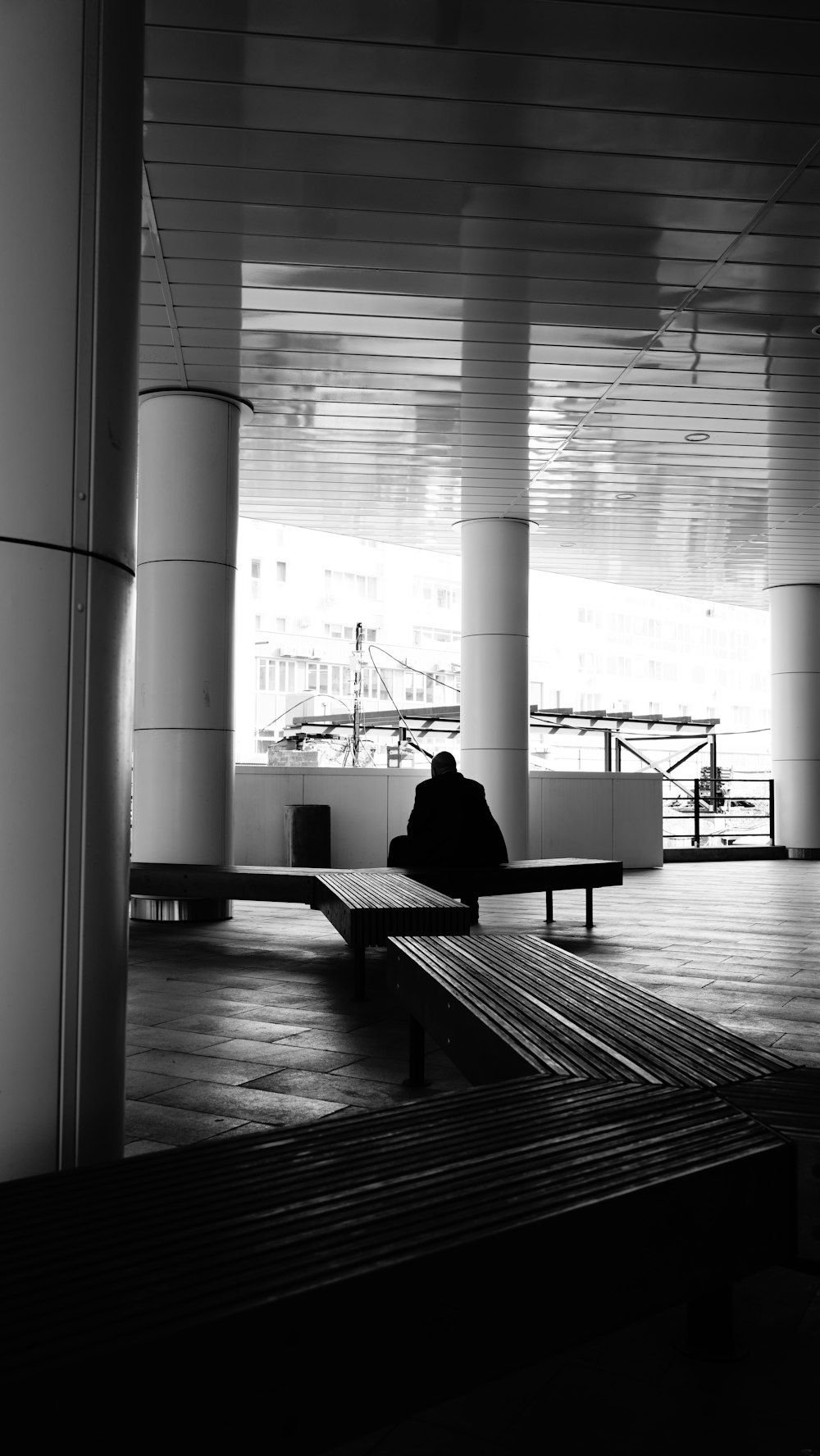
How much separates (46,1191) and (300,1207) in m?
0.43

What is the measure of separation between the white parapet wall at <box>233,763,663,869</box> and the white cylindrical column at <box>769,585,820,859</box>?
17.0 feet

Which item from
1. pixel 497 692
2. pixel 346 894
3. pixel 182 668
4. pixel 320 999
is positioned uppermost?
pixel 497 692

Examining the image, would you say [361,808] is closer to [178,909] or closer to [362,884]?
[178,909]

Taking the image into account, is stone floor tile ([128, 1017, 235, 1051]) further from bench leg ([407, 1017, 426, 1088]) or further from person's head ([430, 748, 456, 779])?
person's head ([430, 748, 456, 779])

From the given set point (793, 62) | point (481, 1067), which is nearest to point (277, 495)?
point (793, 62)

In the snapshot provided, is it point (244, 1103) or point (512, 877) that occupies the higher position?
point (512, 877)

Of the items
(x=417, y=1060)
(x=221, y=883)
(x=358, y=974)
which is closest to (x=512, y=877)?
(x=221, y=883)

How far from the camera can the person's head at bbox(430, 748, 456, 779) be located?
26.6 ft

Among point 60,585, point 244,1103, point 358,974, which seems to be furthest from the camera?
point 358,974

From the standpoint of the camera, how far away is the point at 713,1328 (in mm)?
2242

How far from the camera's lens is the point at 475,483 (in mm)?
12578

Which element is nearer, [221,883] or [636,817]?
[221,883]

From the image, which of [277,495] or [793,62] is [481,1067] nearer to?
[793,62]

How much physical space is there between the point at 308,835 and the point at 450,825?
4.96 meters
